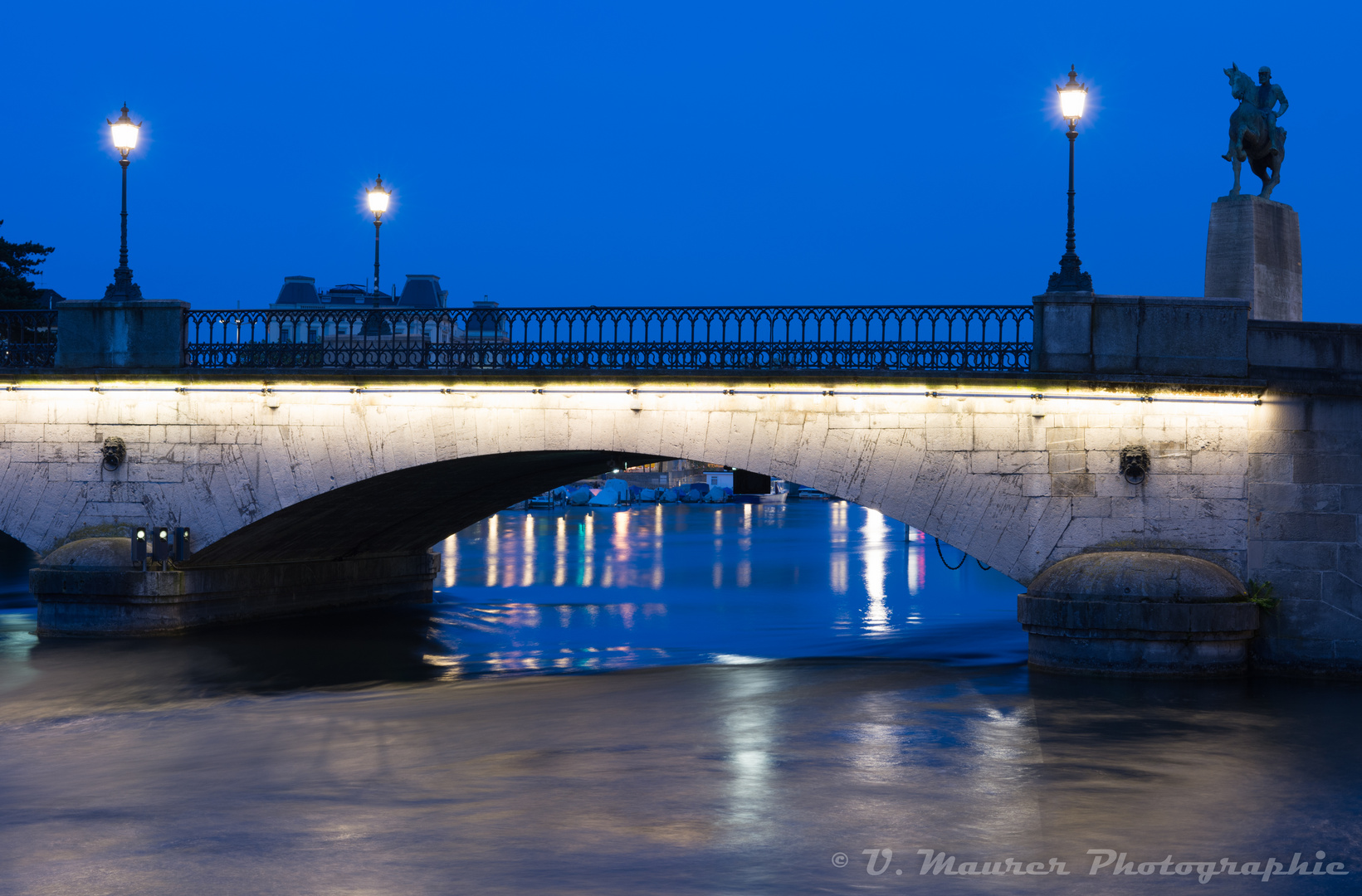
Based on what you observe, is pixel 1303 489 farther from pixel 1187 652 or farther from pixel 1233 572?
pixel 1187 652

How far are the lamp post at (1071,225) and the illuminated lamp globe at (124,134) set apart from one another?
13.7m

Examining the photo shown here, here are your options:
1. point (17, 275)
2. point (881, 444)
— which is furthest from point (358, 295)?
point (881, 444)

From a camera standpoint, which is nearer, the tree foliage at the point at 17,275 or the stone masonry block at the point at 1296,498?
the stone masonry block at the point at 1296,498

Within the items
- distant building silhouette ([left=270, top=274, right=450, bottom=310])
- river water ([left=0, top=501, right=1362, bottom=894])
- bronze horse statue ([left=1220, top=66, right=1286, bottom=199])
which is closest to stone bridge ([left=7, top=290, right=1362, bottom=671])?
river water ([left=0, top=501, right=1362, bottom=894])

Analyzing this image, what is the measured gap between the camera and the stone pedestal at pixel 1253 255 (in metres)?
19.7

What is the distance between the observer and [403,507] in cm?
2528

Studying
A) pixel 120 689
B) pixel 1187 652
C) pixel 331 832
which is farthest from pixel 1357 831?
pixel 120 689

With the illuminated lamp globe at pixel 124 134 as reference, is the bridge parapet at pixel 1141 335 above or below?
below

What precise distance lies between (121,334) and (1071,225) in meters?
14.4

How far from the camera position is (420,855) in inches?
402

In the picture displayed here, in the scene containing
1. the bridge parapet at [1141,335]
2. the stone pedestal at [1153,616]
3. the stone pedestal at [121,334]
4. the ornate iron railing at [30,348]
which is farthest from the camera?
the ornate iron railing at [30,348]

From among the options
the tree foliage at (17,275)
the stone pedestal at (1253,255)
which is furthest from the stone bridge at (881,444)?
the tree foliage at (17,275)

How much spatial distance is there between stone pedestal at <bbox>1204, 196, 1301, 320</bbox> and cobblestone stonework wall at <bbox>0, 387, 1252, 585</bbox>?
299cm

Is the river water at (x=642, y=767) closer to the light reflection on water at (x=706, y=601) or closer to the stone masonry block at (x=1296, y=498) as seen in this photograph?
the light reflection on water at (x=706, y=601)
